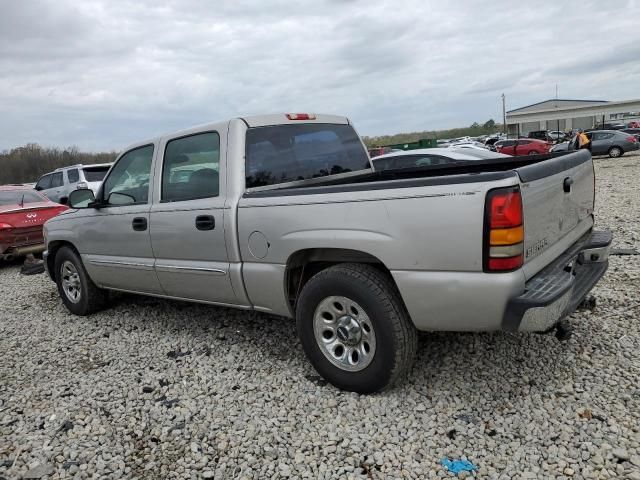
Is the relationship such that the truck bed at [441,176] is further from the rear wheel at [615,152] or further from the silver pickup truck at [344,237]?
the rear wheel at [615,152]

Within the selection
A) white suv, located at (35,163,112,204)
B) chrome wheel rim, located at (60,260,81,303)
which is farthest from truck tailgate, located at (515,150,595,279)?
white suv, located at (35,163,112,204)

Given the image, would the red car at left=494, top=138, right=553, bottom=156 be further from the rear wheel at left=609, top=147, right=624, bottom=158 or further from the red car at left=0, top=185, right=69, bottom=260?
the red car at left=0, top=185, right=69, bottom=260

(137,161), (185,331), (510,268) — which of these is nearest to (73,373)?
(185,331)

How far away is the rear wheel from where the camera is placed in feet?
77.6

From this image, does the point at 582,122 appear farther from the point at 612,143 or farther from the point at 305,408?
the point at 305,408

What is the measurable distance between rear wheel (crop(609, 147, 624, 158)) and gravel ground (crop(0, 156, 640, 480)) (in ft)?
74.0

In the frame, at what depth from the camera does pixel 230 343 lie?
171 inches

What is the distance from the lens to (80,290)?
5465mm

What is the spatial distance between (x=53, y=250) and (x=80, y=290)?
684 mm

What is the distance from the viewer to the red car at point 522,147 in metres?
28.2

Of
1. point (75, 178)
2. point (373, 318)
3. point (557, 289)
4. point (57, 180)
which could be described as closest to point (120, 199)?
point (373, 318)

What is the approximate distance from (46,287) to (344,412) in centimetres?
586

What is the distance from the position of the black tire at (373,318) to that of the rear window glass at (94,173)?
13.7 metres

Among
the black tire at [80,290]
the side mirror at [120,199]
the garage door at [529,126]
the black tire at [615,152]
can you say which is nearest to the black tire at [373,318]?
the side mirror at [120,199]
